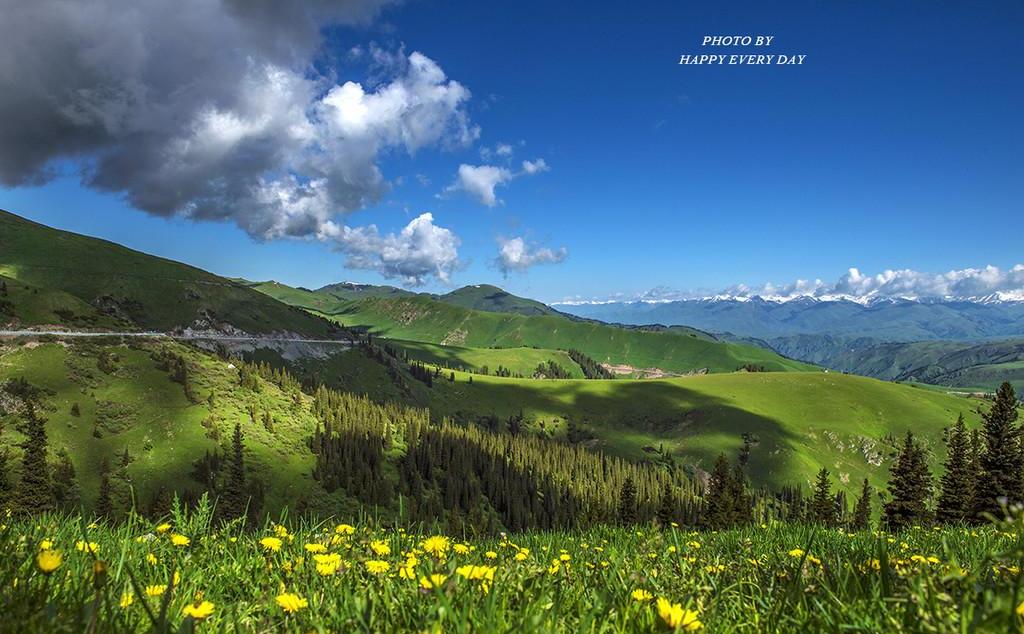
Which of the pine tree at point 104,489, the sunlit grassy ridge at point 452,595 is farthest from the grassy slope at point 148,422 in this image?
the sunlit grassy ridge at point 452,595

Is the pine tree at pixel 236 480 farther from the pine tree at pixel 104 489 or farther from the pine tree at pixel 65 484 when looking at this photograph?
the pine tree at pixel 65 484

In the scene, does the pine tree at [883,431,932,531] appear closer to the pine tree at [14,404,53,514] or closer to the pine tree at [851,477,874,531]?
the pine tree at [851,477,874,531]

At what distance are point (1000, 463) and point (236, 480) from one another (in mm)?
→ 118125

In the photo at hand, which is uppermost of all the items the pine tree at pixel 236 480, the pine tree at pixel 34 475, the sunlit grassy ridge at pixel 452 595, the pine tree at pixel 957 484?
the sunlit grassy ridge at pixel 452 595

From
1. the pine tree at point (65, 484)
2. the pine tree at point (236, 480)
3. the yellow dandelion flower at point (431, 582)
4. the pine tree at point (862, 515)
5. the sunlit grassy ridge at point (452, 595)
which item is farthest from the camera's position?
the pine tree at point (65, 484)

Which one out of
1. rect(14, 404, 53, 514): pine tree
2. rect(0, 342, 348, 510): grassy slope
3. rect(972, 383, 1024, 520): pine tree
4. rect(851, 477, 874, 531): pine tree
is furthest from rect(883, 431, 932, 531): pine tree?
rect(14, 404, 53, 514): pine tree

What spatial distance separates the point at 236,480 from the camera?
9988 centimetres

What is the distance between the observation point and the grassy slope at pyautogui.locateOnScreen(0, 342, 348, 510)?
115 metres

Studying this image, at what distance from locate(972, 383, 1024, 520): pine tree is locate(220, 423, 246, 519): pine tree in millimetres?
95987

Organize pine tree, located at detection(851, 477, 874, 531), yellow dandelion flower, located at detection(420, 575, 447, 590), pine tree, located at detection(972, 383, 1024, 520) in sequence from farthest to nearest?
pine tree, located at detection(972, 383, 1024, 520) < pine tree, located at detection(851, 477, 874, 531) < yellow dandelion flower, located at detection(420, 575, 447, 590)

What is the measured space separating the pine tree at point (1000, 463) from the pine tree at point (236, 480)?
95987 millimetres

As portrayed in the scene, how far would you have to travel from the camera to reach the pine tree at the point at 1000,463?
158ft

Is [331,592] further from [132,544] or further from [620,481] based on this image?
[620,481]

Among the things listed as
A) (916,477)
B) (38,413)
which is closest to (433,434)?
(38,413)
